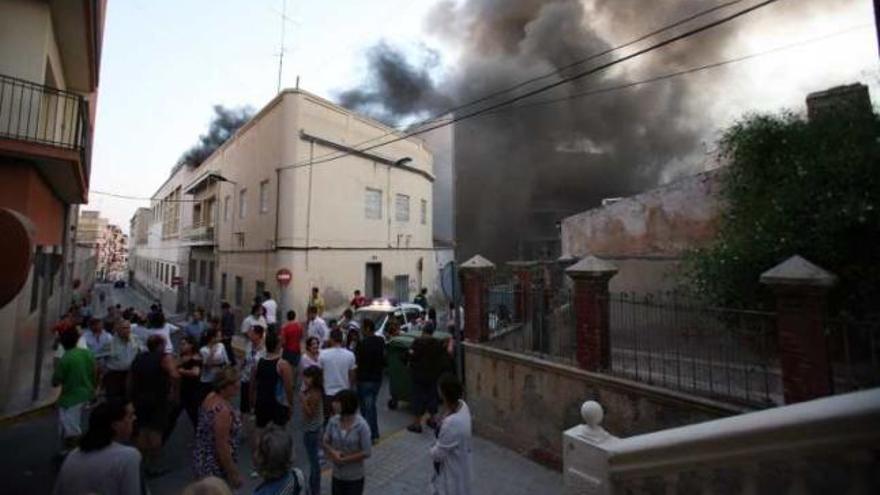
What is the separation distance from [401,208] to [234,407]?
14.4m

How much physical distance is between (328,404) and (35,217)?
5750 mm

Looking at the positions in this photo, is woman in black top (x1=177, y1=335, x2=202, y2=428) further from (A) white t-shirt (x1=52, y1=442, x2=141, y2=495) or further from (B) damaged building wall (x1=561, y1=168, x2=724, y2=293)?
(B) damaged building wall (x1=561, y1=168, x2=724, y2=293)

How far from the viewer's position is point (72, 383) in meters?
5.04

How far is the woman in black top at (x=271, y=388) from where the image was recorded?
187 inches

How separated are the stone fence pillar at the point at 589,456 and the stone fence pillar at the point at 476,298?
417cm

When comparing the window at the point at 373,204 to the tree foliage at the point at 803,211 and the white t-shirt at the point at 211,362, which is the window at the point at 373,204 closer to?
the white t-shirt at the point at 211,362

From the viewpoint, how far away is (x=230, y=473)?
Result: 3.36 m

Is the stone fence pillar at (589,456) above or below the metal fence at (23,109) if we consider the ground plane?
below

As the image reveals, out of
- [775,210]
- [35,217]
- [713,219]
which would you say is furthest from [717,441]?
[713,219]

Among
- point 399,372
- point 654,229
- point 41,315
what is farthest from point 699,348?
point 41,315

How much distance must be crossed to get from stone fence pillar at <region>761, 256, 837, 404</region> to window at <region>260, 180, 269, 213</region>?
1454cm

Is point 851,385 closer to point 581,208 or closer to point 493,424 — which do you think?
point 493,424

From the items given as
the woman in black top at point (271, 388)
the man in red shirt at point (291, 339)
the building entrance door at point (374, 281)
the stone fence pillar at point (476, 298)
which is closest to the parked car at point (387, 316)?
the man in red shirt at point (291, 339)

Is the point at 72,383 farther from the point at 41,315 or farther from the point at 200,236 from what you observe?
the point at 200,236
